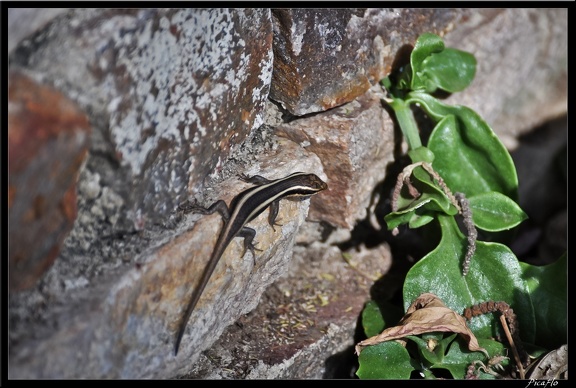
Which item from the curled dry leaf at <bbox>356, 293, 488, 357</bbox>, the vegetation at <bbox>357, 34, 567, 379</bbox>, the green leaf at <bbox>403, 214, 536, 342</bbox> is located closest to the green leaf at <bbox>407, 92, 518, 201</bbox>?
the vegetation at <bbox>357, 34, 567, 379</bbox>

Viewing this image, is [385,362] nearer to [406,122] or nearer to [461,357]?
[461,357]

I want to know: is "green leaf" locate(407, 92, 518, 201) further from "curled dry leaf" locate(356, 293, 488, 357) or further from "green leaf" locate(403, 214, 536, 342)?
"curled dry leaf" locate(356, 293, 488, 357)

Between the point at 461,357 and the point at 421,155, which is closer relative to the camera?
the point at 461,357

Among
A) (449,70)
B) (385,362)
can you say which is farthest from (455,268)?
(449,70)

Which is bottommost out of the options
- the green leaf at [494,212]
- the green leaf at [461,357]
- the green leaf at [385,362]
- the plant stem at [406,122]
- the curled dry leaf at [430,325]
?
the green leaf at [461,357]

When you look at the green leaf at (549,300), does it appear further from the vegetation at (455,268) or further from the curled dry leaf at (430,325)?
the curled dry leaf at (430,325)

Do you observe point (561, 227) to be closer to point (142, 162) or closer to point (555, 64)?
point (555, 64)

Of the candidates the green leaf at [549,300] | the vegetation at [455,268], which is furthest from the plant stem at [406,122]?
the green leaf at [549,300]
